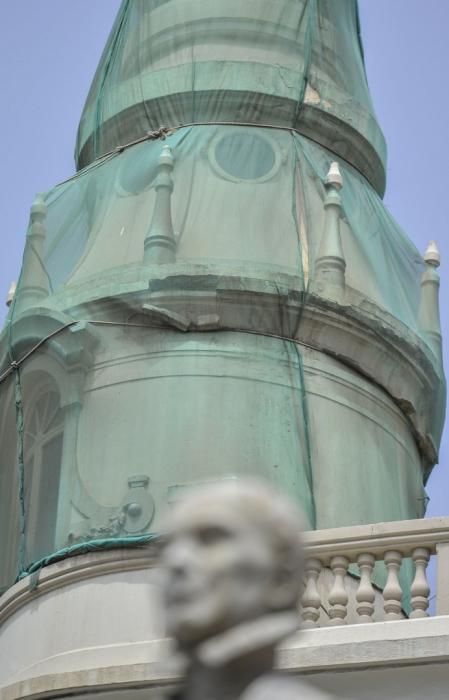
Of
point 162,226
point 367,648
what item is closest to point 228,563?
point 367,648

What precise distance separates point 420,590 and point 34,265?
657 centimetres

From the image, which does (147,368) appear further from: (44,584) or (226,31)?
(226,31)

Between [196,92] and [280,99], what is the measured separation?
82cm

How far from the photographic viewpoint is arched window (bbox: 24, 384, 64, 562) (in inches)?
687

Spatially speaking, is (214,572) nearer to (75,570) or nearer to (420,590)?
(420,590)

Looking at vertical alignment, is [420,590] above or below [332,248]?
below

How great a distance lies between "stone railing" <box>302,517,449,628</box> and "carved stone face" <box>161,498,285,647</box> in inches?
349

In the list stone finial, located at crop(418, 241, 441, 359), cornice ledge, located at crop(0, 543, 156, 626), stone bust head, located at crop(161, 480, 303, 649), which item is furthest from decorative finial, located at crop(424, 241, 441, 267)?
stone bust head, located at crop(161, 480, 303, 649)

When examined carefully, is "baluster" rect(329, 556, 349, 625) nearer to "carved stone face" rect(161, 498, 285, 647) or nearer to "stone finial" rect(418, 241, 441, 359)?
"stone finial" rect(418, 241, 441, 359)

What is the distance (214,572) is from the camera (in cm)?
495

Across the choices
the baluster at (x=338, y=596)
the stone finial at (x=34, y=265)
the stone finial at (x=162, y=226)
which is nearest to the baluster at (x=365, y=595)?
the baluster at (x=338, y=596)

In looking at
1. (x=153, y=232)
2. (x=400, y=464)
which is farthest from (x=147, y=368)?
(x=400, y=464)

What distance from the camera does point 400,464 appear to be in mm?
18250

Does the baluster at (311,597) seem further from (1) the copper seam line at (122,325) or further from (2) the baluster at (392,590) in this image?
(1) the copper seam line at (122,325)
